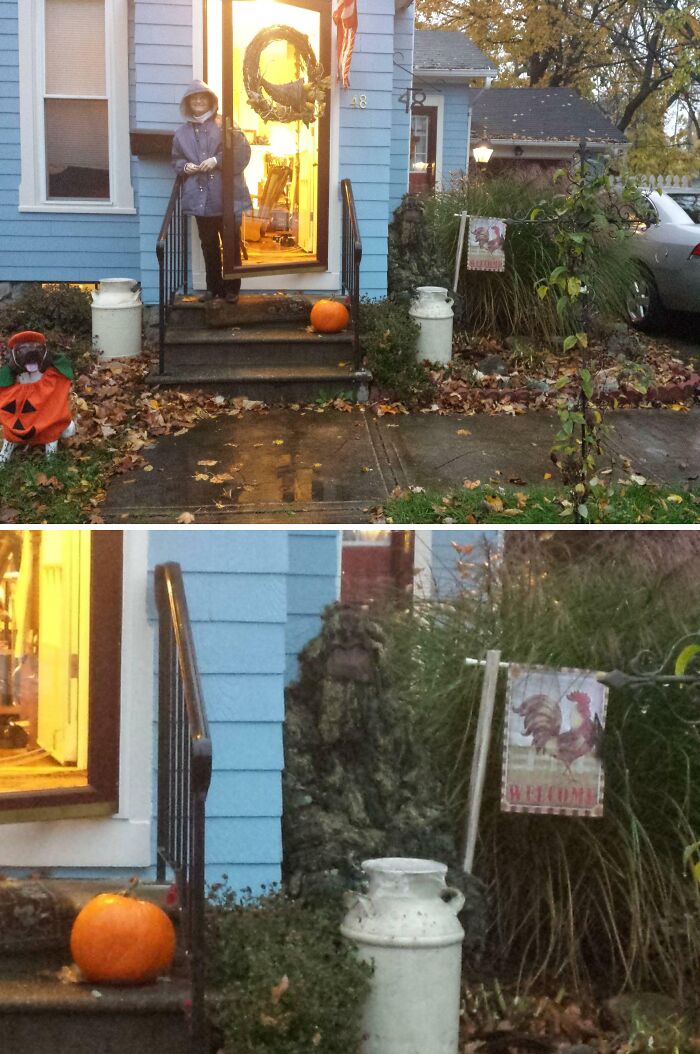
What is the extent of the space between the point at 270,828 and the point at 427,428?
3179 millimetres

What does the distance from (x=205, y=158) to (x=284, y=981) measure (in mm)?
6048

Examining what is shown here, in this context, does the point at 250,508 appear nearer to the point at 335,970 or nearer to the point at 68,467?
the point at 68,467

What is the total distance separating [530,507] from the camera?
5559 mm

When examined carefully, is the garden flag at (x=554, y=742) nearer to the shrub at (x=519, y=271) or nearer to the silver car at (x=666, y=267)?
the shrub at (x=519, y=271)

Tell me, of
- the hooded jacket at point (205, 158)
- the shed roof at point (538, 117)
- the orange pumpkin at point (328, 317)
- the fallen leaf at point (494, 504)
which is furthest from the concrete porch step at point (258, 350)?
the shed roof at point (538, 117)

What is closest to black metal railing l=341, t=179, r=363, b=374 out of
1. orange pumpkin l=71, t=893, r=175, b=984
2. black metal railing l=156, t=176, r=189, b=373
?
black metal railing l=156, t=176, r=189, b=373

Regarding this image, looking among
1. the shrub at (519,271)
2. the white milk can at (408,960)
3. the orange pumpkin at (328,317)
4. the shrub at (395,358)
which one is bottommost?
the white milk can at (408,960)

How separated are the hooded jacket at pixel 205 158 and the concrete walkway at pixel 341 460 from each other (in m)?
1.81

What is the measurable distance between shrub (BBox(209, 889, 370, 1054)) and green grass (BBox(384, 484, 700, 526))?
6.41 ft

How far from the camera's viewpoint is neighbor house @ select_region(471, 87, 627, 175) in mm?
25688

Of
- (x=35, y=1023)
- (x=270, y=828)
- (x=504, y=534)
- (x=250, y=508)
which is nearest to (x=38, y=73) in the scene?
(x=250, y=508)

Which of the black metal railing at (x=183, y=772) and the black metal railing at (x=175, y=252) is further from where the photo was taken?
the black metal railing at (x=175, y=252)

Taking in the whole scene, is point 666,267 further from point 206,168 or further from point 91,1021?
point 91,1021

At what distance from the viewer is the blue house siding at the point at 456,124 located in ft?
74.3
